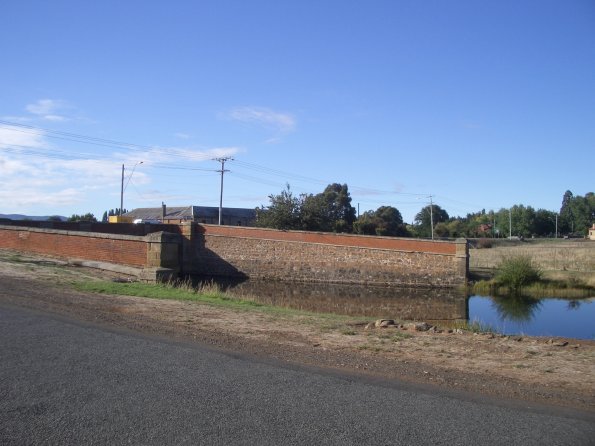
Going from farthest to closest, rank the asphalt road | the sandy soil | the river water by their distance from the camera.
Answer: 1. the river water
2. the sandy soil
3. the asphalt road

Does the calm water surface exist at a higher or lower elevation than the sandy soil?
lower

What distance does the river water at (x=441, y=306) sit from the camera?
21.0 m

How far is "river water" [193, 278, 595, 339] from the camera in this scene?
2102 cm

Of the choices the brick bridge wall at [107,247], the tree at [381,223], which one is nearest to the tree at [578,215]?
the tree at [381,223]

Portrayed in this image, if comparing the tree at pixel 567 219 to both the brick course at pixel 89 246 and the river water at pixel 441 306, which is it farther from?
the brick course at pixel 89 246

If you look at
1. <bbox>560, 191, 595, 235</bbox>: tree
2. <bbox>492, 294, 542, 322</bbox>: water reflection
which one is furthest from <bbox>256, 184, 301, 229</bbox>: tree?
<bbox>560, 191, 595, 235</bbox>: tree

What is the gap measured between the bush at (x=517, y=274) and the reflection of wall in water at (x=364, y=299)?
3185 millimetres

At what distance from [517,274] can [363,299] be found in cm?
1068

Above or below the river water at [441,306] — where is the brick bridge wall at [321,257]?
above

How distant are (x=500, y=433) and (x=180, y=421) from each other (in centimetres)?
290

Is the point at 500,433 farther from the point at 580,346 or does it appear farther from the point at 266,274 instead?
the point at 266,274

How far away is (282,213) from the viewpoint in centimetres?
5456

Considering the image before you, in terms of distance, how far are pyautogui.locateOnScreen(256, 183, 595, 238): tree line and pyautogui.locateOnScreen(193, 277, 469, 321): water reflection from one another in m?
15.7

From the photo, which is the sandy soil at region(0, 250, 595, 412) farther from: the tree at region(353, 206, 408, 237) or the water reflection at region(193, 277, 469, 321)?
the tree at region(353, 206, 408, 237)
